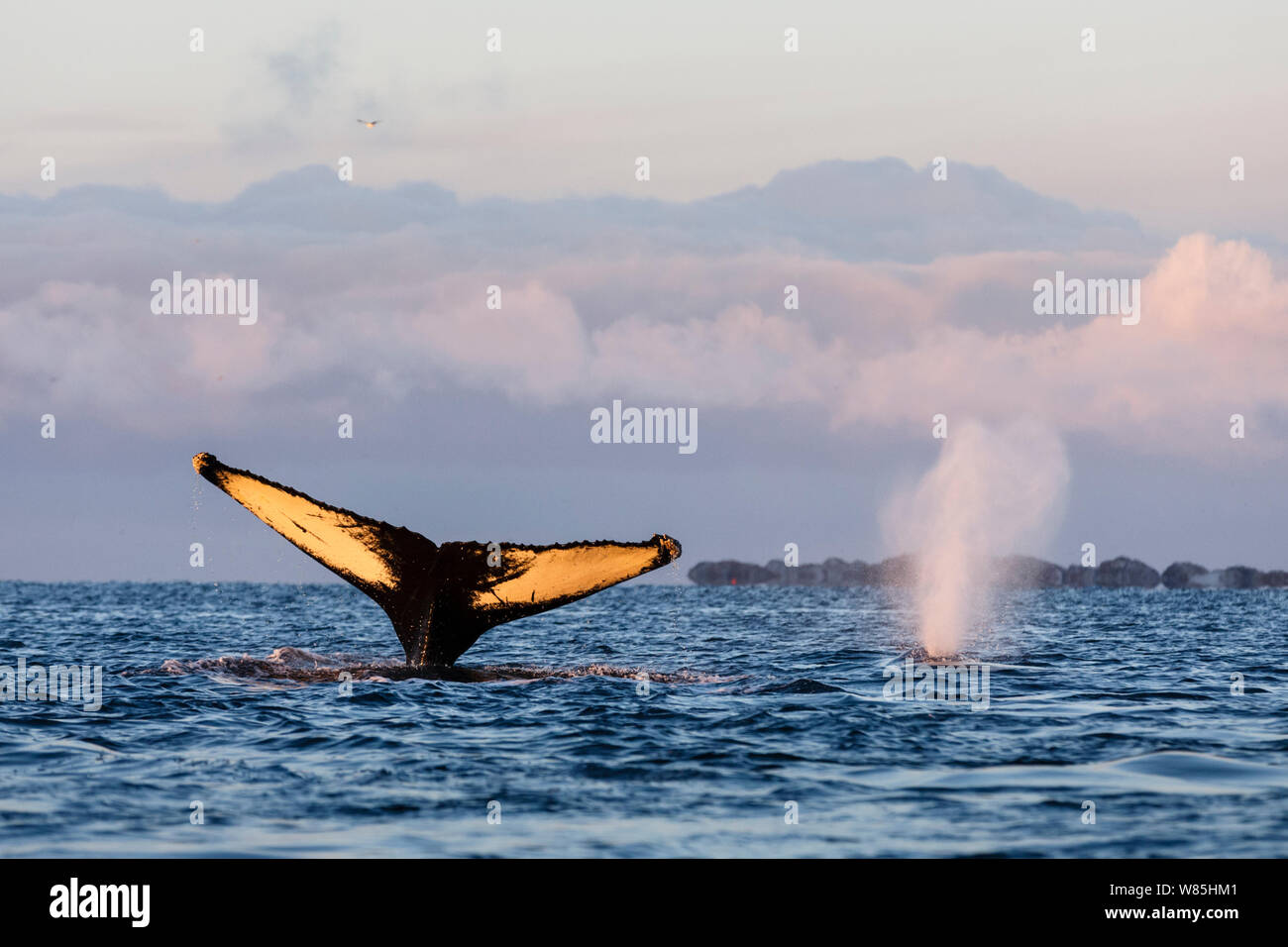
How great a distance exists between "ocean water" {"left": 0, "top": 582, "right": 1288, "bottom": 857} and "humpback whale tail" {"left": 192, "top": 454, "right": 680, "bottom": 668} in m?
Result: 0.99

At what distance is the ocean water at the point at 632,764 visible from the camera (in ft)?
29.9

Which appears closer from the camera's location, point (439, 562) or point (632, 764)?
point (632, 764)

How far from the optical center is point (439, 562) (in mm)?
15742

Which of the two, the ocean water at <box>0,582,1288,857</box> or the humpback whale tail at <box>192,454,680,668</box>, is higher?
the humpback whale tail at <box>192,454,680,668</box>

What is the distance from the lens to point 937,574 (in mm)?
47125

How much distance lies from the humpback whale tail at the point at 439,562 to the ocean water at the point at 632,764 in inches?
39.0

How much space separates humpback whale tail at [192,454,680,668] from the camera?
14562 millimetres

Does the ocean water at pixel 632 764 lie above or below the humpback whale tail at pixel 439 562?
below

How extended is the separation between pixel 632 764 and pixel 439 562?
483cm

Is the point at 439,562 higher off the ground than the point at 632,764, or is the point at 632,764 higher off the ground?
the point at 439,562

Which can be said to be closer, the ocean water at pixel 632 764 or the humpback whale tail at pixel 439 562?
the ocean water at pixel 632 764
